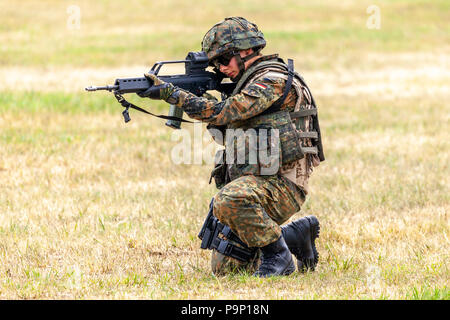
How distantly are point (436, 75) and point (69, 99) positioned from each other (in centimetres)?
1137

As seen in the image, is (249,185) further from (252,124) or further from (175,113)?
(175,113)

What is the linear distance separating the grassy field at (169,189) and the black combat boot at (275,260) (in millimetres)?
134

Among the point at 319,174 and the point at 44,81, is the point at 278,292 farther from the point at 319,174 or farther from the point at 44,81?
the point at 44,81

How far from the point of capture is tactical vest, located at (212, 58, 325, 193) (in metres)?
6.13

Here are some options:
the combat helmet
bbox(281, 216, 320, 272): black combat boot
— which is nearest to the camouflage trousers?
bbox(281, 216, 320, 272): black combat boot

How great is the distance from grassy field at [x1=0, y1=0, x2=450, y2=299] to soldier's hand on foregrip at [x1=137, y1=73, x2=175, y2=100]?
4.60 feet

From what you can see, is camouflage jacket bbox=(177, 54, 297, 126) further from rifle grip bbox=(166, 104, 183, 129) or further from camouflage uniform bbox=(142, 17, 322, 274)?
rifle grip bbox=(166, 104, 183, 129)

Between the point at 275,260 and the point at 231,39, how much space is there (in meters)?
1.77

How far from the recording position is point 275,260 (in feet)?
20.6

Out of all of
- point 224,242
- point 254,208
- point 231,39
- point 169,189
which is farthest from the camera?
point 169,189

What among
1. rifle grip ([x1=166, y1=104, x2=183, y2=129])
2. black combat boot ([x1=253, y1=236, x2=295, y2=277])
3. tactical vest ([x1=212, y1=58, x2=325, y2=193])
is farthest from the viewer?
rifle grip ([x1=166, y1=104, x2=183, y2=129])

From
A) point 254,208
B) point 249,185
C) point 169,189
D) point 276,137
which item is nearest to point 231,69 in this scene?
point 276,137

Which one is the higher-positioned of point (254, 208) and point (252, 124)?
point (252, 124)
